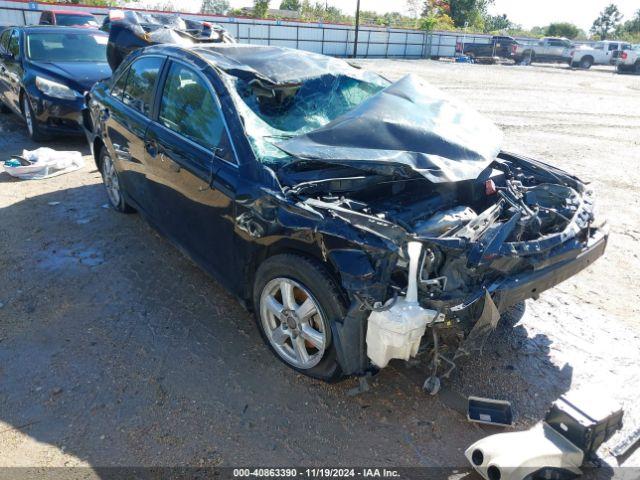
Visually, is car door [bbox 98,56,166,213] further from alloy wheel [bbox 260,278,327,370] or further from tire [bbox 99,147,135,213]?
alloy wheel [bbox 260,278,327,370]

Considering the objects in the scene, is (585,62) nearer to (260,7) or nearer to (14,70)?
(260,7)

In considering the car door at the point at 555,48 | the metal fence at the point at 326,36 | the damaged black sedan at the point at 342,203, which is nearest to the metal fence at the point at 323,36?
the metal fence at the point at 326,36

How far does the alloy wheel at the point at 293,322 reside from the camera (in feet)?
9.45

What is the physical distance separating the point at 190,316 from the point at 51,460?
4.45 feet

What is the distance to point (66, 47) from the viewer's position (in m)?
8.59

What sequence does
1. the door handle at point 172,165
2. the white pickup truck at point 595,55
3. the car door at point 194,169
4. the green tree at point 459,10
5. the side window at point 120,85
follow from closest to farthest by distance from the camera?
the car door at point 194,169 < the door handle at point 172,165 < the side window at point 120,85 < the white pickup truck at point 595,55 < the green tree at point 459,10

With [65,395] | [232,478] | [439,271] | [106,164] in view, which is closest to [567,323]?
[439,271]

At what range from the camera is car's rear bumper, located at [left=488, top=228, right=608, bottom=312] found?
8.90 feet

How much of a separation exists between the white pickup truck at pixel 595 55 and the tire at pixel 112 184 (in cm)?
3144

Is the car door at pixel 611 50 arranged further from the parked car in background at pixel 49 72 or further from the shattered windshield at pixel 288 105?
the shattered windshield at pixel 288 105

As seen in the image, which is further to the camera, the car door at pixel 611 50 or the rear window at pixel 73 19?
the car door at pixel 611 50

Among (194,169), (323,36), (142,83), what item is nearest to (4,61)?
(142,83)

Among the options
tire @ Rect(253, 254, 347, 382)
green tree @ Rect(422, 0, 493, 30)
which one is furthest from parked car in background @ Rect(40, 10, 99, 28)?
green tree @ Rect(422, 0, 493, 30)

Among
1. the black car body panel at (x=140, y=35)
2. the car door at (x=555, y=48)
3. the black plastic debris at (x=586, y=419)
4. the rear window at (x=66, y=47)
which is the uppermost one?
the car door at (x=555, y=48)
